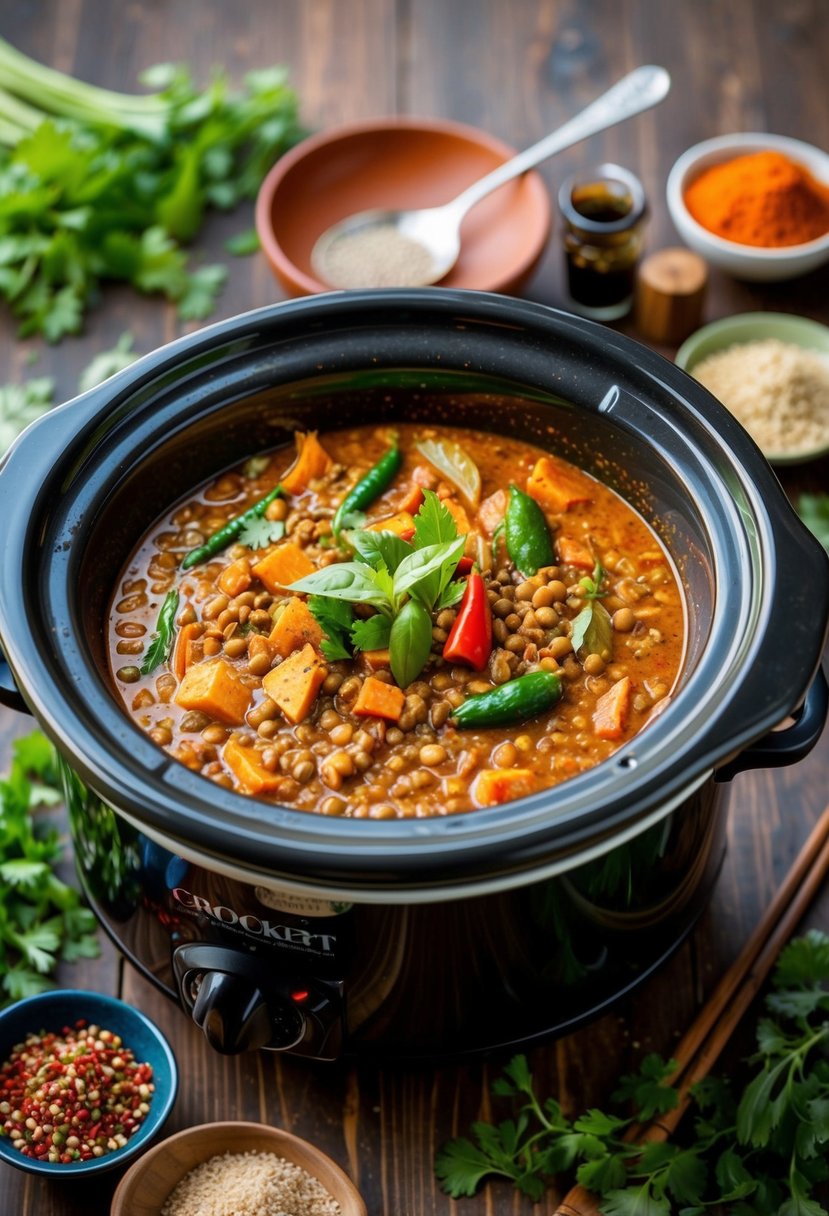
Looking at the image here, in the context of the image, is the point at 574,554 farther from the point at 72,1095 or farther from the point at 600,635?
the point at 72,1095

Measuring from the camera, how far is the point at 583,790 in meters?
2.43

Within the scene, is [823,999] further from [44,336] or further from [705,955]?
[44,336]

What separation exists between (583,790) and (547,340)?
1191mm

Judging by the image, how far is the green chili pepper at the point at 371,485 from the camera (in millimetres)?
3340

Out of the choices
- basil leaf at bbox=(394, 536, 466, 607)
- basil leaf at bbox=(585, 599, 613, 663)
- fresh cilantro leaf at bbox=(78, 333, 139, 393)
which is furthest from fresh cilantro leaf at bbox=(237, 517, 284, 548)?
fresh cilantro leaf at bbox=(78, 333, 139, 393)

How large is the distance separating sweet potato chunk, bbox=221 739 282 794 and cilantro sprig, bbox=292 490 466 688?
26cm

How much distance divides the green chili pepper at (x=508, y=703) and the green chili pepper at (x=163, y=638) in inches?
26.1

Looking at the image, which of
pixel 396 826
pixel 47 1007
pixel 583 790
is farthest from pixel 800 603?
pixel 47 1007

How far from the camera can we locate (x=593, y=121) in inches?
178

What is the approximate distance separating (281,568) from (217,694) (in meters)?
0.38

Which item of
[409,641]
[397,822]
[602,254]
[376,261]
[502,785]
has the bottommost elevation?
[397,822]

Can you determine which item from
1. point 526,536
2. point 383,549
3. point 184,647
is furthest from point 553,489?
point 184,647

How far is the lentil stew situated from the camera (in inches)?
112

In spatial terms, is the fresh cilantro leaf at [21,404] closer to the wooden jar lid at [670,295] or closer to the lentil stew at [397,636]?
the lentil stew at [397,636]
